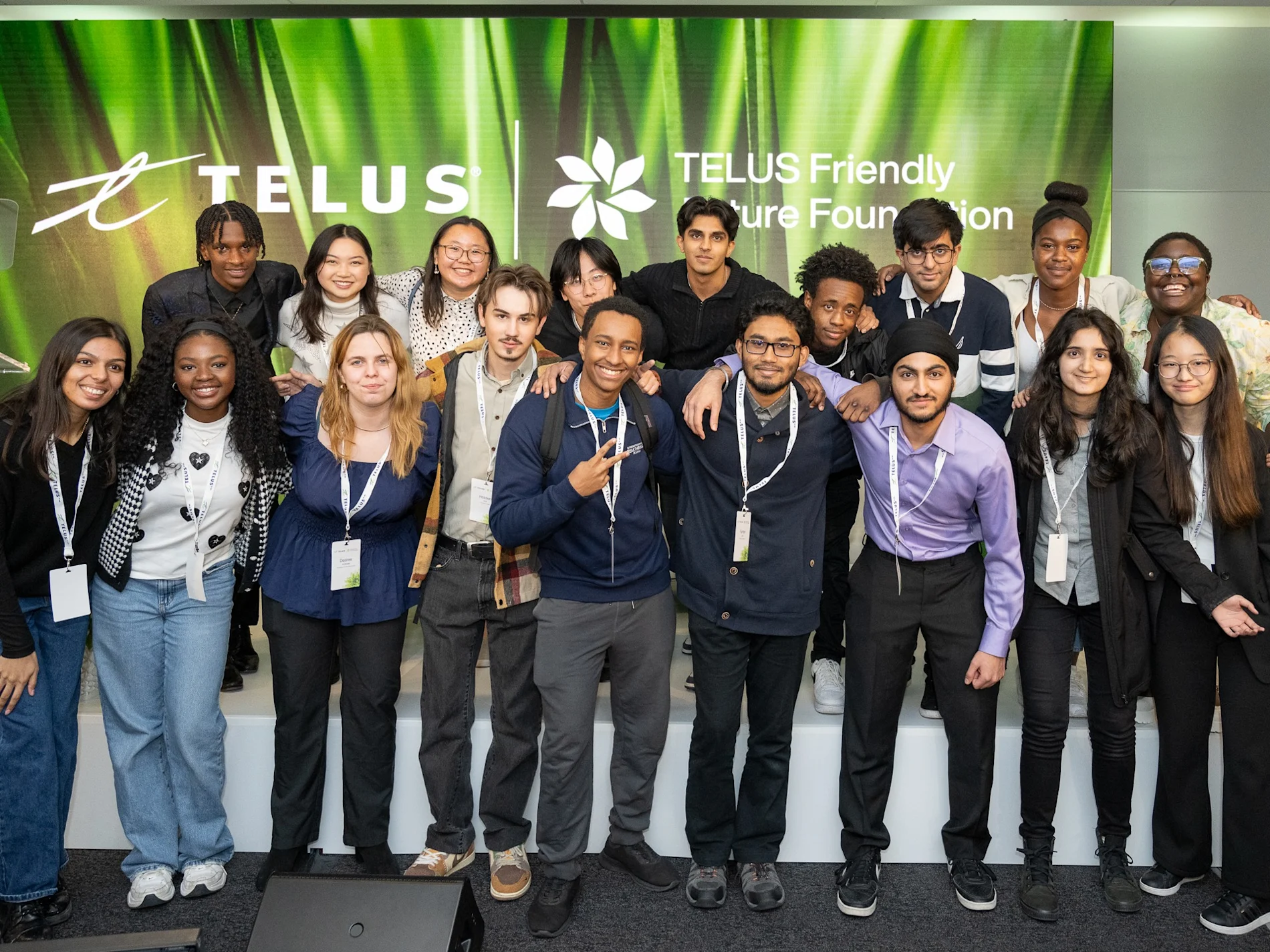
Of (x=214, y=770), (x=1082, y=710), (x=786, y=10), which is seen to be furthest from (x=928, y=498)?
(x=786, y=10)

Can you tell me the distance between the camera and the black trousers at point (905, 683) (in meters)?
3.00

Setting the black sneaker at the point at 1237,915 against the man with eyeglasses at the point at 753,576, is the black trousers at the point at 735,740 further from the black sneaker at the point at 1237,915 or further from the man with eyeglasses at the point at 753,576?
the black sneaker at the point at 1237,915

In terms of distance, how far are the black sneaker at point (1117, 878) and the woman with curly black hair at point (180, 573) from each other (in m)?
2.73

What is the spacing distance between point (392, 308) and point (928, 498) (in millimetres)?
1986

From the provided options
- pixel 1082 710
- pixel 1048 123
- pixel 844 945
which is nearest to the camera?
pixel 844 945

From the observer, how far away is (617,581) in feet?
9.71

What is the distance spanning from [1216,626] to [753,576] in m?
1.39

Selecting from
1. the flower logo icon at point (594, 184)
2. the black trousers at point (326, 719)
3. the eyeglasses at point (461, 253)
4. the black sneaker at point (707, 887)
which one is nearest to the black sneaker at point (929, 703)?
the black sneaker at point (707, 887)

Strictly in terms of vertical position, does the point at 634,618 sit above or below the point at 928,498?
below

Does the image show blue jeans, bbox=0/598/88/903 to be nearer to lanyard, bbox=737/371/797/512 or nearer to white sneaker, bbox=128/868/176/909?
white sneaker, bbox=128/868/176/909

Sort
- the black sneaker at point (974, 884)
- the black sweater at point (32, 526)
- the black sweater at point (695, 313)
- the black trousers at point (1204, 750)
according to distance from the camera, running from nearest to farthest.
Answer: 1. the black sweater at point (32, 526)
2. the black trousers at point (1204, 750)
3. the black sneaker at point (974, 884)
4. the black sweater at point (695, 313)

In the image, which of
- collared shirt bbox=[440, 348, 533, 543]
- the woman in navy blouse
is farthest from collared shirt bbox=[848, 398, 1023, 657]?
the woman in navy blouse

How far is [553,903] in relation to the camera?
296cm

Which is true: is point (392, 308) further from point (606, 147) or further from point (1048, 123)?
point (1048, 123)
